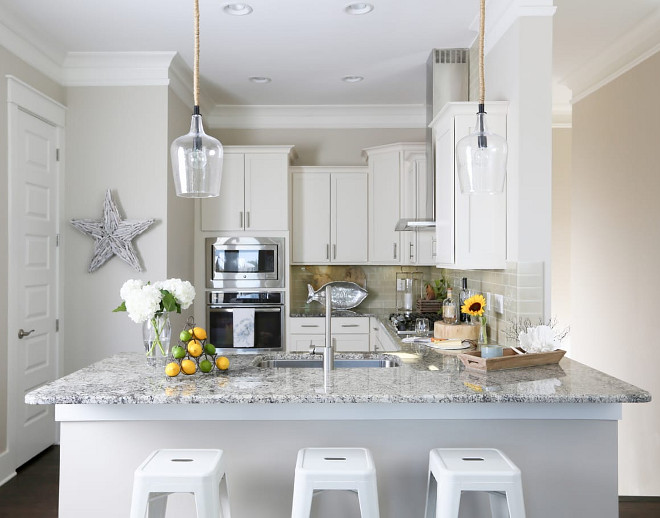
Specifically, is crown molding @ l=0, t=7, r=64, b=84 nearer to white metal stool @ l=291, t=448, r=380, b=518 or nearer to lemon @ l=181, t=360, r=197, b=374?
lemon @ l=181, t=360, r=197, b=374

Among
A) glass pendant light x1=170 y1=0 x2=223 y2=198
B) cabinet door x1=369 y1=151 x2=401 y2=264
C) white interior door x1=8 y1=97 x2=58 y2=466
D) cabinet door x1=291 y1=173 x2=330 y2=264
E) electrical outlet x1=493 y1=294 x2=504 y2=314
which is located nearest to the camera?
glass pendant light x1=170 y1=0 x2=223 y2=198

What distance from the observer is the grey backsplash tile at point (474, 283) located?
3.28 metres

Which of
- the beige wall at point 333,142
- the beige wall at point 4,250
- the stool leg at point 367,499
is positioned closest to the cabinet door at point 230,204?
the beige wall at point 333,142

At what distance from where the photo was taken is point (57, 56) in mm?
4426

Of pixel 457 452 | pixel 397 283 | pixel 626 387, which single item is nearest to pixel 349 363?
pixel 457 452

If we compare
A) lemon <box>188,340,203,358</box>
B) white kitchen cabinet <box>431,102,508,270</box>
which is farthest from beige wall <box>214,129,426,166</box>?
lemon <box>188,340,203,358</box>

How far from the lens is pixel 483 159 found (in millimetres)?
2104

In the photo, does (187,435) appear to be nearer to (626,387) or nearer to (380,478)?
(380,478)

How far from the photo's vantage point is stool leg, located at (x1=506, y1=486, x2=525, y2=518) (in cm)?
192

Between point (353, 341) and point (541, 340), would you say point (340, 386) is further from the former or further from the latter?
point (353, 341)

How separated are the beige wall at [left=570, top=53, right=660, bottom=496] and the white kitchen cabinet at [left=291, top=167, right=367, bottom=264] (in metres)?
1.92

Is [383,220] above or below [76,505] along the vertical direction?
above

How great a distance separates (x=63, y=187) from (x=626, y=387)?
3975mm

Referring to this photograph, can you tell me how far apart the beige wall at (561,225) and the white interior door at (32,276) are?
4797mm
